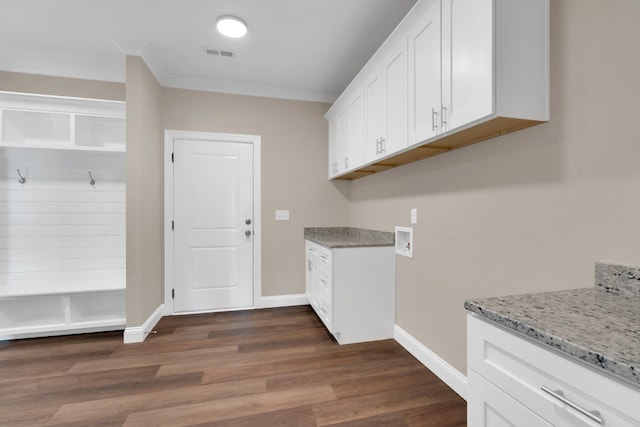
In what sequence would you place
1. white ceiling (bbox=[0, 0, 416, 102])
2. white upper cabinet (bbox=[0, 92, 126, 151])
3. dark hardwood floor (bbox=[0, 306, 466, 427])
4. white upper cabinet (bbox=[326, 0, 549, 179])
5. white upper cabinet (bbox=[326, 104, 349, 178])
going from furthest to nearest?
white upper cabinet (bbox=[326, 104, 349, 178]) → white upper cabinet (bbox=[0, 92, 126, 151]) → white ceiling (bbox=[0, 0, 416, 102]) → dark hardwood floor (bbox=[0, 306, 466, 427]) → white upper cabinet (bbox=[326, 0, 549, 179])

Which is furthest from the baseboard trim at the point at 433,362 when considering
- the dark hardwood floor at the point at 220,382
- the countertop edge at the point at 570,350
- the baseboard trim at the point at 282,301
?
the baseboard trim at the point at 282,301

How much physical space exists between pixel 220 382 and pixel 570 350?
2.03m

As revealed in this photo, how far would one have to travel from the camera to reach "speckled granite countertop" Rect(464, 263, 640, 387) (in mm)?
598

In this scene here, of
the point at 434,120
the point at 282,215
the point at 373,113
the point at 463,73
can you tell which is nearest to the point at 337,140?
the point at 373,113

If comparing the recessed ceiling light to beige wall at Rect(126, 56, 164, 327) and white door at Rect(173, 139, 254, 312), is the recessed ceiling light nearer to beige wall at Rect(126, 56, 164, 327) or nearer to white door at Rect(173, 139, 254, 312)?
beige wall at Rect(126, 56, 164, 327)

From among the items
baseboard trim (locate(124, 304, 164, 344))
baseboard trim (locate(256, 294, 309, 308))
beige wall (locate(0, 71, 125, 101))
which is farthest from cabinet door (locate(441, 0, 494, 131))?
beige wall (locate(0, 71, 125, 101))

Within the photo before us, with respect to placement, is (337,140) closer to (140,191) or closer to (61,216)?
(140,191)

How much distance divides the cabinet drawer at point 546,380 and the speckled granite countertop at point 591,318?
0.12 feet

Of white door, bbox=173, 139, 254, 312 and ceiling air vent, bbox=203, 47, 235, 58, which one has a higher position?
ceiling air vent, bbox=203, 47, 235, 58

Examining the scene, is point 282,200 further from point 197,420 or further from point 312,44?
point 197,420

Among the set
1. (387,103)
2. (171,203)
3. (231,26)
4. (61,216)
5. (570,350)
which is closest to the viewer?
(570,350)

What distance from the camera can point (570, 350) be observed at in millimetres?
646

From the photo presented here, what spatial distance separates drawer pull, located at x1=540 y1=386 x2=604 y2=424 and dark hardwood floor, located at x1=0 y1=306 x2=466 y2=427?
112cm

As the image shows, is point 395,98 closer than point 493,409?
No
